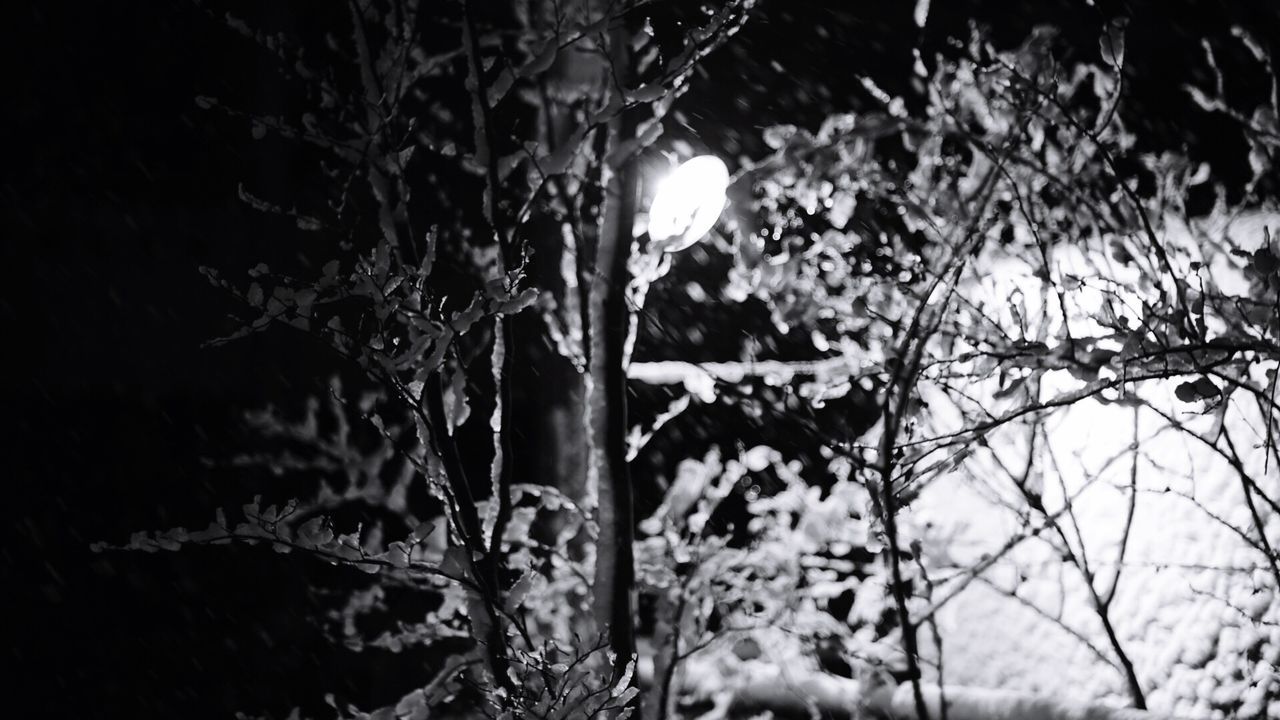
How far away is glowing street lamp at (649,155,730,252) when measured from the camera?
2418 mm

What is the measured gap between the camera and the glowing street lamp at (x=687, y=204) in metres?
2.42

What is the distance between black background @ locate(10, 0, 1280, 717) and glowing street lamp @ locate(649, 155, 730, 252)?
2.39m

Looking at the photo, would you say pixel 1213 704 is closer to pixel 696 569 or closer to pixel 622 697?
pixel 696 569

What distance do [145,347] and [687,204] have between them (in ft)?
15.1

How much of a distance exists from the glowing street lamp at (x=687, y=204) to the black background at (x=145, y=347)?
2.39m

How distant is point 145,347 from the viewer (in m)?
5.45

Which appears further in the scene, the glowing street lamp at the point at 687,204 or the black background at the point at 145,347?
the black background at the point at 145,347

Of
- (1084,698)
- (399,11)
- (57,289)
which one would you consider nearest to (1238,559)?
(1084,698)

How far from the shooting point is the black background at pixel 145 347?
504 centimetres

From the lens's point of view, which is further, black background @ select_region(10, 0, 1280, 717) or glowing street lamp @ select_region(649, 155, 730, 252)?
black background @ select_region(10, 0, 1280, 717)

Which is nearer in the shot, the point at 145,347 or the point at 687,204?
the point at 687,204

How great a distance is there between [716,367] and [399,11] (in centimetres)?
287

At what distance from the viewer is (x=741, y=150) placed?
5.57 m

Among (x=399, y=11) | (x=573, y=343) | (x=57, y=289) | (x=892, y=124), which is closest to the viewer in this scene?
(x=399, y=11)
